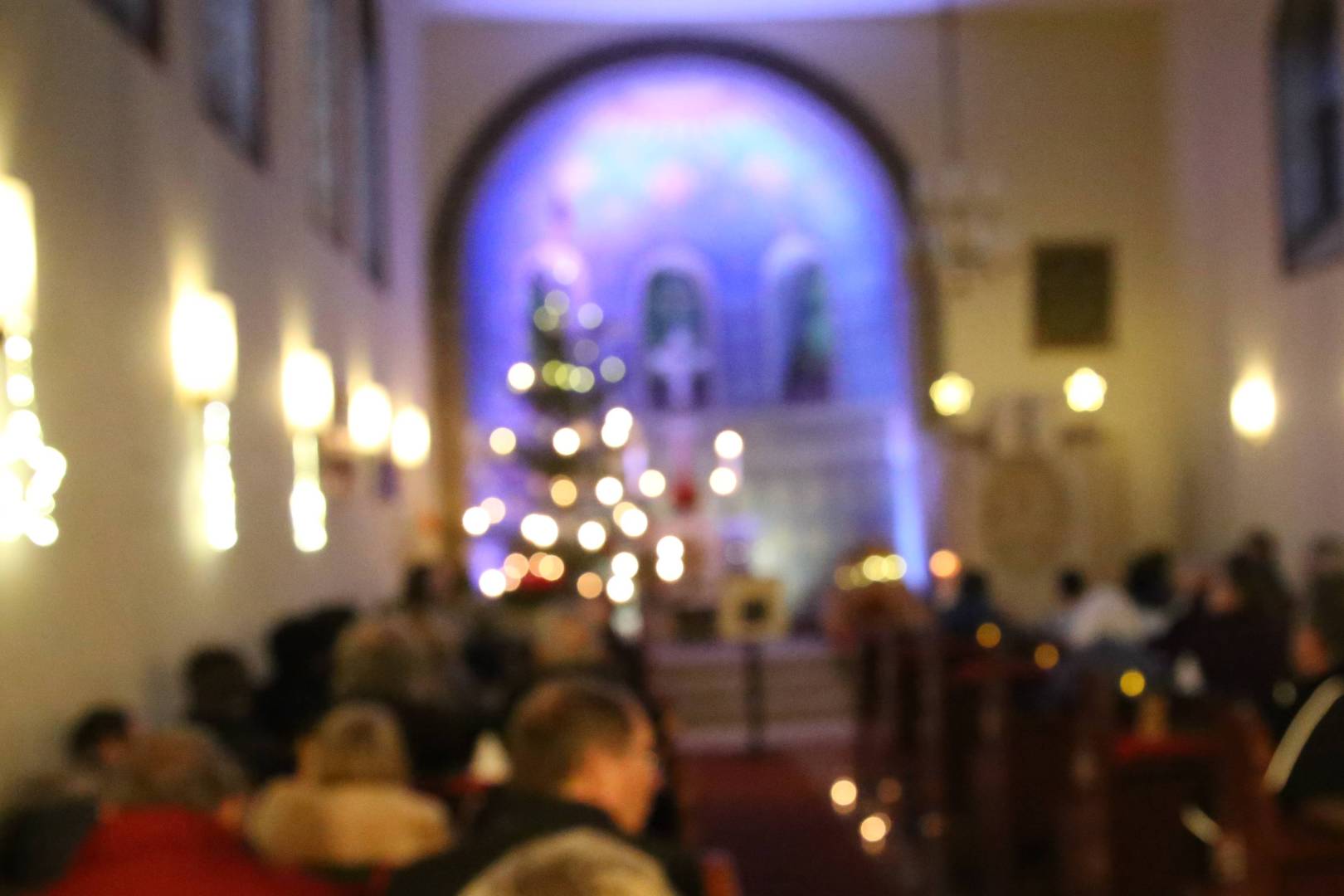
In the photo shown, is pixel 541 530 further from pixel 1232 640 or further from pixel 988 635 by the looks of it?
pixel 1232 640

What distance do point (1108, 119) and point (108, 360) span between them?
1270cm

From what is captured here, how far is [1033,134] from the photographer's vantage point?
16.7m

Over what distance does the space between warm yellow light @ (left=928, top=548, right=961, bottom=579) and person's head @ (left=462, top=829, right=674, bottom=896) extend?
14.7 m

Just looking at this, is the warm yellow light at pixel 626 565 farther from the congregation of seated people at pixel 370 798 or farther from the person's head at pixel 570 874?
the person's head at pixel 570 874

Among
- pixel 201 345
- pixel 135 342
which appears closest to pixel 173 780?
pixel 135 342

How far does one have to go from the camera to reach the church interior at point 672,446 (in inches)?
196

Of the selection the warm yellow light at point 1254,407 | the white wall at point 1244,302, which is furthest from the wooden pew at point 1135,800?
the warm yellow light at point 1254,407

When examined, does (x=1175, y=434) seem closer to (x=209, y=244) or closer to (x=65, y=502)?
(x=209, y=244)

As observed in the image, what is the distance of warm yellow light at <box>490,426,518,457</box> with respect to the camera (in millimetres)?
16625

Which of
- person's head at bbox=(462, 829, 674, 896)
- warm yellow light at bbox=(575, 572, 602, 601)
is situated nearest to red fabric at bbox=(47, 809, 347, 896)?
person's head at bbox=(462, 829, 674, 896)

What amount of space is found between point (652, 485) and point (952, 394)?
339 centimetres

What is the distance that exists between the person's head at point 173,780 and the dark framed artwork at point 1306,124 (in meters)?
10.6

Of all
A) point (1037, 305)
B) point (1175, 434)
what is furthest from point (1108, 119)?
point (1175, 434)

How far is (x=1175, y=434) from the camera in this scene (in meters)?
16.3
